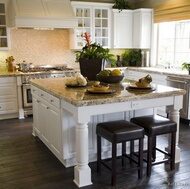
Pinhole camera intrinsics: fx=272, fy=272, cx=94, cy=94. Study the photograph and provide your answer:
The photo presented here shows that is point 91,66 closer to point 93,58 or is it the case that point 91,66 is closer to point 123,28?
point 93,58

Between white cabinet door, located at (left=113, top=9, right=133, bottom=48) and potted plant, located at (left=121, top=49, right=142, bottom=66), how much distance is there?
0.84 ft

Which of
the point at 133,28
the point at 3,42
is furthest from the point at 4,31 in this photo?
the point at 133,28

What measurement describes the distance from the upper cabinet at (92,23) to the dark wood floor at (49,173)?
3.01m

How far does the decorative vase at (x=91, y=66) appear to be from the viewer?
151 inches

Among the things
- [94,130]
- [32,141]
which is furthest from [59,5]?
[94,130]

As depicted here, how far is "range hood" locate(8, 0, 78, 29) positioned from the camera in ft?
17.5

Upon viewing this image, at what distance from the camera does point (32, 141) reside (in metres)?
4.20

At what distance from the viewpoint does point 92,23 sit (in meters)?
6.41

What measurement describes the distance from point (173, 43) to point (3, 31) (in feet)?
12.4

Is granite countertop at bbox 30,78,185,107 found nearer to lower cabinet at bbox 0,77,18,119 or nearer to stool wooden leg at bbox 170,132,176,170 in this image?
stool wooden leg at bbox 170,132,176,170

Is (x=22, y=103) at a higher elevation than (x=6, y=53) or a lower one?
lower

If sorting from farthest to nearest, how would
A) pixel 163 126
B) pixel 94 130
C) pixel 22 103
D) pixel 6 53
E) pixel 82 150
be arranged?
pixel 6 53, pixel 22 103, pixel 94 130, pixel 163 126, pixel 82 150

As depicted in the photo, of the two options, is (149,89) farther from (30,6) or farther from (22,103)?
(30,6)

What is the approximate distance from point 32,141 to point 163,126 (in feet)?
7.00
